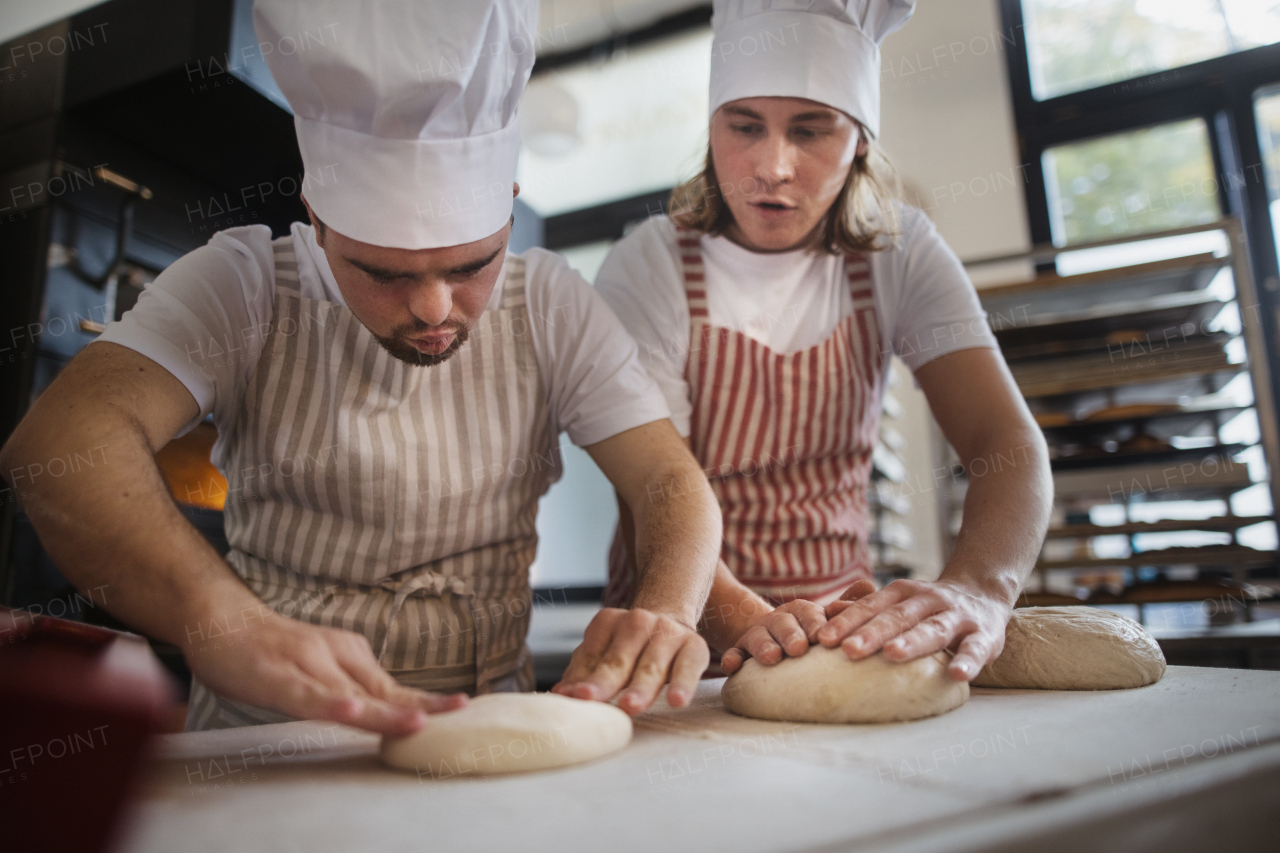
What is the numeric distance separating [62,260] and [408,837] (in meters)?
1.89

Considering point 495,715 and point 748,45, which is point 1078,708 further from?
point 748,45

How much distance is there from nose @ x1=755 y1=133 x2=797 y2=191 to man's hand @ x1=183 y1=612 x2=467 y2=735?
0.89 m

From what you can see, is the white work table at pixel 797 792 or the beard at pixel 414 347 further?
the beard at pixel 414 347

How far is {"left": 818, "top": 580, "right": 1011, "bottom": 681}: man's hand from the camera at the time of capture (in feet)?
2.70

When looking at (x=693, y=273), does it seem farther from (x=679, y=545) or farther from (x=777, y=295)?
(x=679, y=545)

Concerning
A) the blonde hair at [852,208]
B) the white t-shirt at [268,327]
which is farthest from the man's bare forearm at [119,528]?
the blonde hair at [852,208]

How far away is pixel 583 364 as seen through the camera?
118 centimetres

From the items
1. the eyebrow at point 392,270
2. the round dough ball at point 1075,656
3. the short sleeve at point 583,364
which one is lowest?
the round dough ball at point 1075,656

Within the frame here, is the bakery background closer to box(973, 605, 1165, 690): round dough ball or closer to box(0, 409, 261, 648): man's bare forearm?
box(0, 409, 261, 648): man's bare forearm

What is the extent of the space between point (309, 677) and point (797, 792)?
409 mm

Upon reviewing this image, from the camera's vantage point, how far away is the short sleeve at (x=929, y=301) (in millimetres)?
1291

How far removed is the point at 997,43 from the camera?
3.75 meters

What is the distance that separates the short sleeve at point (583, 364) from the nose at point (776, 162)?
32cm

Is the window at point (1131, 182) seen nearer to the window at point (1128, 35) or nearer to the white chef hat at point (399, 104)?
the window at point (1128, 35)
